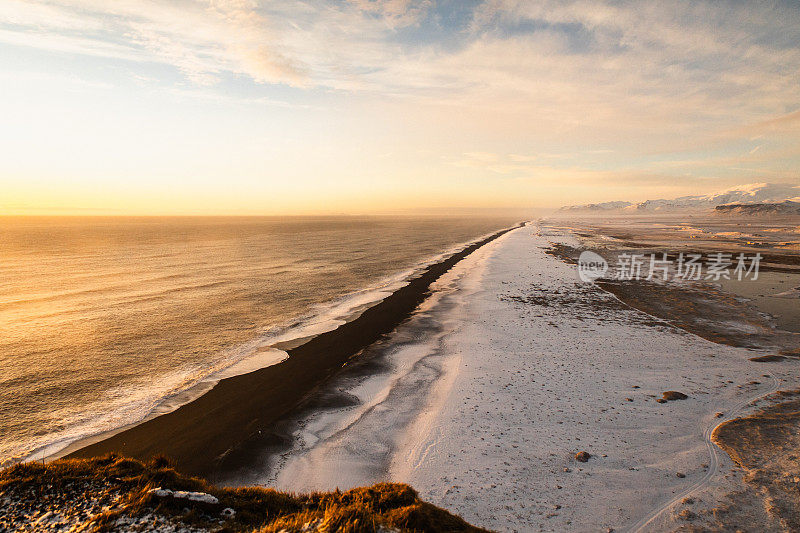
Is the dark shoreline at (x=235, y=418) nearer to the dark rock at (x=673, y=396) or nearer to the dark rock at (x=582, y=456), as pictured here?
the dark rock at (x=582, y=456)

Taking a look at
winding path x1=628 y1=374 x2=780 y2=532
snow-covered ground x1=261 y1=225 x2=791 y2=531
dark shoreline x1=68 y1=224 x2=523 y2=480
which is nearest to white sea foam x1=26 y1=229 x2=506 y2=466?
dark shoreline x1=68 y1=224 x2=523 y2=480

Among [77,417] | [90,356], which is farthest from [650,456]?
[90,356]

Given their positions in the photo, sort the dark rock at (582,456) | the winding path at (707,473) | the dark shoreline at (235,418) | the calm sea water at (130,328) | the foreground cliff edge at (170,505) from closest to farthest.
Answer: the foreground cliff edge at (170,505) < the winding path at (707,473) < the dark rock at (582,456) < the dark shoreline at (235,418) < the calm sea water at (130,328)

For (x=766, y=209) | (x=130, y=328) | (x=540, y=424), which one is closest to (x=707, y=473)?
(x=540, y=424)

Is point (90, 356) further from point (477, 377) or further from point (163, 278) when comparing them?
point (163, 278)

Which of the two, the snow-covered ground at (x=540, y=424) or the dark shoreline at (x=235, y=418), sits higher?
the snow-covered ground at (x=540, y=424)

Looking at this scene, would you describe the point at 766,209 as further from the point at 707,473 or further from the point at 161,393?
the point at 161,393

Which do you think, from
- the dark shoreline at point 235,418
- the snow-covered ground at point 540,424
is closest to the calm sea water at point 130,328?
the dark shoreline at point 235,418
